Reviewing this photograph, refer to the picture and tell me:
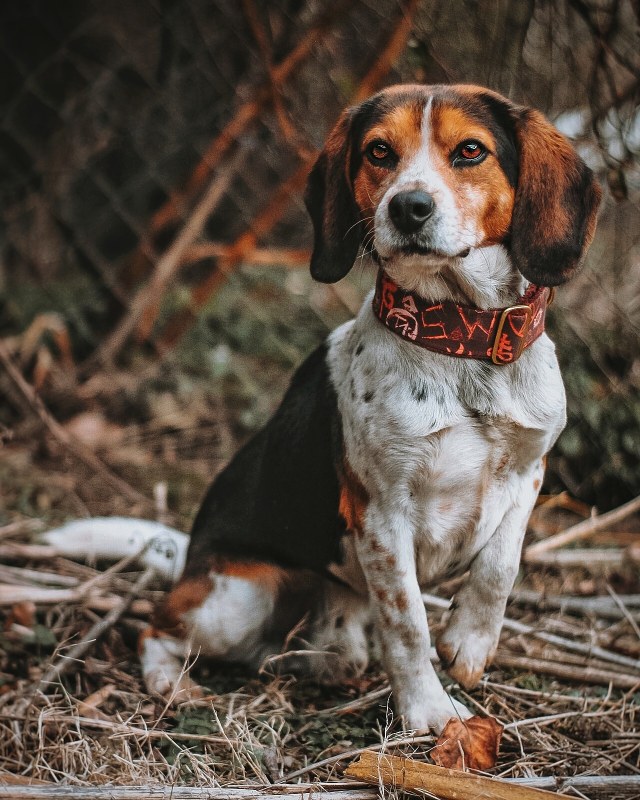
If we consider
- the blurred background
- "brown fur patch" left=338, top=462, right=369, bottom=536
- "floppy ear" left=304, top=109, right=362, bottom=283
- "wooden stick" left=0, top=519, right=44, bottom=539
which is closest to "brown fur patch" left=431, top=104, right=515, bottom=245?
"floppy ear" left=304, top=109, right=362, bottom=283

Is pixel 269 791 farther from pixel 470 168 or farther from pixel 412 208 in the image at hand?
pixel 470 168

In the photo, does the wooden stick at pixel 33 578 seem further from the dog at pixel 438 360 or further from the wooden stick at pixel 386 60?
the wooden stick at pixel 386 60

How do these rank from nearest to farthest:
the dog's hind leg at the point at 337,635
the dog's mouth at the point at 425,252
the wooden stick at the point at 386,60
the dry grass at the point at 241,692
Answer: the dog's mouth at the point at 425,252
the dry grass at the point at 241,692
the dog's hind leg at the point at 337,635
the wooden stick at the point at 386,60

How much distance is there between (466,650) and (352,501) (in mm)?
491

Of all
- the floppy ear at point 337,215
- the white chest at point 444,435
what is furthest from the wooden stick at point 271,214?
the white chest at point 444,435

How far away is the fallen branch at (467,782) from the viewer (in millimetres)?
2080

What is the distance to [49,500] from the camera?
4371 mm

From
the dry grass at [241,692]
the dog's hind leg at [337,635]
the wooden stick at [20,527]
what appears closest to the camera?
the dry grass at [241,692]

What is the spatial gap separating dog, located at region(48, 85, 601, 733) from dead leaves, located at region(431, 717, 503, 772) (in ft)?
0.25

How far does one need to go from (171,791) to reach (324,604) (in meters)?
0.93

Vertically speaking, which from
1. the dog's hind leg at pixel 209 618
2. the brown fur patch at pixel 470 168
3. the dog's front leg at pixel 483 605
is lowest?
the dog's hind leg at pixel 209 618

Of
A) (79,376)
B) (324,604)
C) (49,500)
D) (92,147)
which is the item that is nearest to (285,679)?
(324,604)

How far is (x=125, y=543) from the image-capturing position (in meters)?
3.48

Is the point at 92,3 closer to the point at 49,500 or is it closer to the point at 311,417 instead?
the point at 49,500
